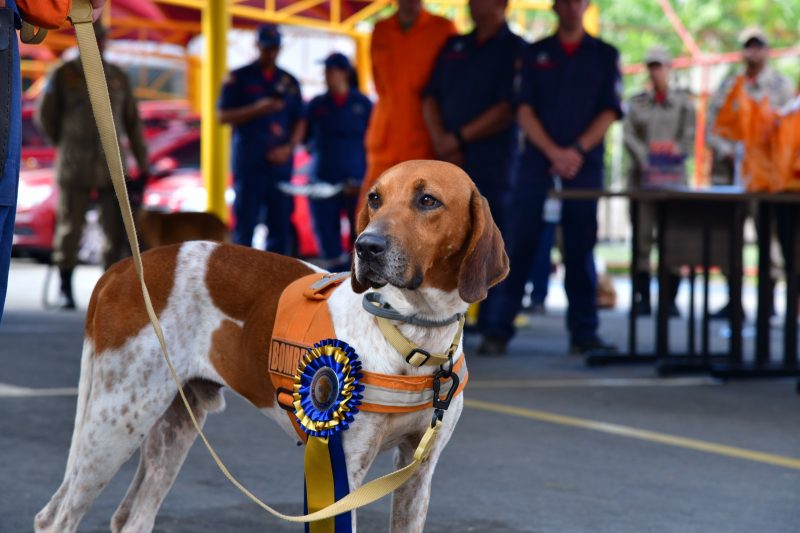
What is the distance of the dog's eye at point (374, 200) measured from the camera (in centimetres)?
344

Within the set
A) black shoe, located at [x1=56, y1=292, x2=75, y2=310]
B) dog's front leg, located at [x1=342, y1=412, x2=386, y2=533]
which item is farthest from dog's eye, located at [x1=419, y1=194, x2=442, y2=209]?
black shoe, located at [x1=56, y1=292, x2=75, y2=310]

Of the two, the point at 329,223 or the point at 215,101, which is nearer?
the point at 215,101

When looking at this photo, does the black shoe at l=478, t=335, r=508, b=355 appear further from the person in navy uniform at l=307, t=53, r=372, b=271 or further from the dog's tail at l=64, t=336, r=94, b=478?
the dog's tail at l=64, t=336, r=94, b=478

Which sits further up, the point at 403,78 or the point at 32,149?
the point at 403,78

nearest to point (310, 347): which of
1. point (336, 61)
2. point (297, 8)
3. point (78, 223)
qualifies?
point (78, 223)

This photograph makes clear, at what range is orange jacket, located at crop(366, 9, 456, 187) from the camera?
373 inches

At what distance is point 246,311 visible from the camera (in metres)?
3.88

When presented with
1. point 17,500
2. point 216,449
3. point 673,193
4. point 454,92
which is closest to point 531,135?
point 454,92

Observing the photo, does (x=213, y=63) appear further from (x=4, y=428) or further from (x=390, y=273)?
(x=390, y=273)

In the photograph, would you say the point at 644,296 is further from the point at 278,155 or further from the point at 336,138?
the point at 278,155

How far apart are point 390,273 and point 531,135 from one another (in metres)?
6.02

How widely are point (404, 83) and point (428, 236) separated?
6.27 metres

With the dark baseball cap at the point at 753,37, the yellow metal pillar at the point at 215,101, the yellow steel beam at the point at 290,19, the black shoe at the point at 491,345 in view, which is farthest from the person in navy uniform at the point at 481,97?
the yellow steel beam at the point at 290,19

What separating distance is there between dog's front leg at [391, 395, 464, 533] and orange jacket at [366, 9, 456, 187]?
5.94 meters
